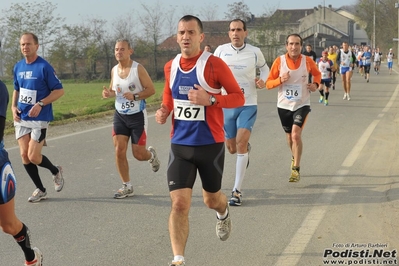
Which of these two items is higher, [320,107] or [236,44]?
[236,44]

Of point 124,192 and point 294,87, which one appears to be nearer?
point 124,192

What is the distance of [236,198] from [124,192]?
4.80 feet

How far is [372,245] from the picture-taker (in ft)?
17.6

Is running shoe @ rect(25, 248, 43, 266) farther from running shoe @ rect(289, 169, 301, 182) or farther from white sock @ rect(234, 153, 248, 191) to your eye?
running shoe @ rect(289, 169, 301, 182)

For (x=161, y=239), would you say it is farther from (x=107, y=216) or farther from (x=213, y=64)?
(x=213, y=64)

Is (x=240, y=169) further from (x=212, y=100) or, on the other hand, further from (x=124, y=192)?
(x=212, y=100)

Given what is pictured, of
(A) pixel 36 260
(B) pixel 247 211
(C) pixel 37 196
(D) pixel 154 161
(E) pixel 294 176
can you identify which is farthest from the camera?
(D) pixel 154 161

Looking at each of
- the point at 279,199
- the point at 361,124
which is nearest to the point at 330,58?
the point at 361,124

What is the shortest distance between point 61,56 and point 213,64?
4119 cm

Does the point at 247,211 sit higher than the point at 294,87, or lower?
lower

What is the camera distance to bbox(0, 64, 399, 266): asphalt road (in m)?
5.26

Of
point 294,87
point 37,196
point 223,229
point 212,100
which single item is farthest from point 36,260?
point 294,87

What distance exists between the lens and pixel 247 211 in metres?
6.70

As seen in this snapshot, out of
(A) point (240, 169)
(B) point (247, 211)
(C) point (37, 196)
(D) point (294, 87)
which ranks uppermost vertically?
(D) point (294, 87)
